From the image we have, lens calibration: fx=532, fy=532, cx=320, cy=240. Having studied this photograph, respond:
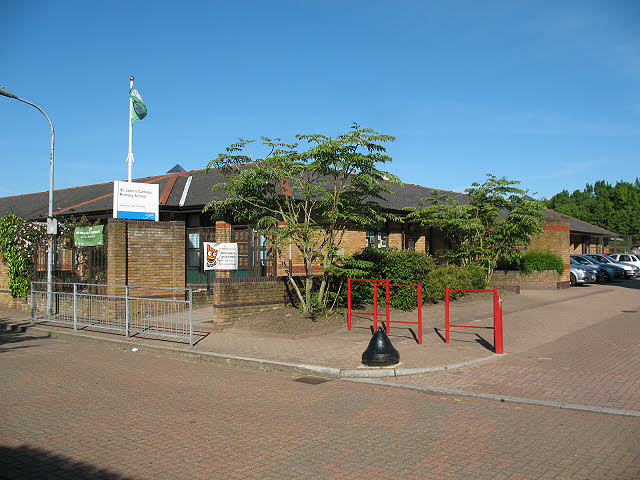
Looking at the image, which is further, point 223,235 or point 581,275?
point 581,275

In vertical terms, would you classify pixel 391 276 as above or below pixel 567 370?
above

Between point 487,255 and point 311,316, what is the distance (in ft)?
37.2

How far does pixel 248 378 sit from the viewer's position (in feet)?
28.7

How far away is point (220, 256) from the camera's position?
15.0 meters

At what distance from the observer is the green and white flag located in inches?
682

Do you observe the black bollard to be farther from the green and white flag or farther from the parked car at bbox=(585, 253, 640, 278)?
the parked car at bbox=(585, 253, 640, 278)

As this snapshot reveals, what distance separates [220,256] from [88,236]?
14.5 feet

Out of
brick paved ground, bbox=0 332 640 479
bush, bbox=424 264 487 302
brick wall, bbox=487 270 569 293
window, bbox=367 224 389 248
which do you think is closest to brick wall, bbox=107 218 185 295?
brick paved ground, bbox=0 332 640 479

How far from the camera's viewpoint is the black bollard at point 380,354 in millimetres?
8828

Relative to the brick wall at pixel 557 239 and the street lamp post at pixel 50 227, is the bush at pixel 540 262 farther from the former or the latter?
the street lamp post at pixel 50 227

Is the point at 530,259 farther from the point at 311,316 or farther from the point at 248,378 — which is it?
the point at 248,378

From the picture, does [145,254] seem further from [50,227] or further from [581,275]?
[581,275]

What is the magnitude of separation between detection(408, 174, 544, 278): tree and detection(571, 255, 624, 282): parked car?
37.1 ft

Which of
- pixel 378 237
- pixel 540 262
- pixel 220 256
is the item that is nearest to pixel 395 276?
pixel 220 256
